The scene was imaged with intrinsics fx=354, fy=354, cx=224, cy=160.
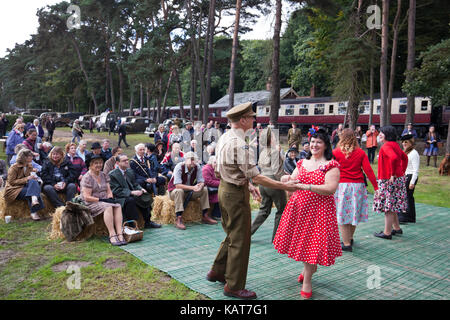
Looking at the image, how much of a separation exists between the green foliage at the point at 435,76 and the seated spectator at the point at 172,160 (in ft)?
39.3

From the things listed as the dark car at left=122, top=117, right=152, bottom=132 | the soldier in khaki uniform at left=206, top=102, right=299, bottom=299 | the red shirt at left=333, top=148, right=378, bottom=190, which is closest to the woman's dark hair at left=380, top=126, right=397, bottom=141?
the red shirt at left=333, top=148, right=378, bottom=190

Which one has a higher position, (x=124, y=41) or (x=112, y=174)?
(x=124, y=41)

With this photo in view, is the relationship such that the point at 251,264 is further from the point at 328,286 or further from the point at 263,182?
the point at 263,182

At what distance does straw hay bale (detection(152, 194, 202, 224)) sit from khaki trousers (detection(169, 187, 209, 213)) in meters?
0.13

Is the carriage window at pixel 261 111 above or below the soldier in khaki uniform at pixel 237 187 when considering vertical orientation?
above

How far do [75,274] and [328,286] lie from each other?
3.11 meters

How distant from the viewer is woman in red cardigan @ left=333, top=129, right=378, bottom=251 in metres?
5.46

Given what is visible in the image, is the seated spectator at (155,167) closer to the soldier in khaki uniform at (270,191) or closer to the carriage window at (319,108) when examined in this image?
the soldier in khaki uniform at (270,191)

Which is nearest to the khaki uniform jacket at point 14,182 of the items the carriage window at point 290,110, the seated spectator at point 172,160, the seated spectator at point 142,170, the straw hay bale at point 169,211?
the seated spectator at point 142,170

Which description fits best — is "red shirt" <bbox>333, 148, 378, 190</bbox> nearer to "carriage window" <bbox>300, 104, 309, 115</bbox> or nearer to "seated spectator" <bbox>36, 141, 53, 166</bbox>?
"seated spectator" <bbox>36, 141, 53, 166</bbox>

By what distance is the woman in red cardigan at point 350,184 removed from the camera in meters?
5.46

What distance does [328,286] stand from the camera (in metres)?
4.26

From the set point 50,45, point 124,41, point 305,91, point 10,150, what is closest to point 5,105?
point 50,45

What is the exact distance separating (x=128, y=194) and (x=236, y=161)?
3.34 metres
